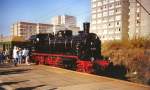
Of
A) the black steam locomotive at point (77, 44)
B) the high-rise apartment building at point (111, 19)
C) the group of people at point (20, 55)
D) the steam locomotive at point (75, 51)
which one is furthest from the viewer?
the high-rise apartment building at point (111, 19)

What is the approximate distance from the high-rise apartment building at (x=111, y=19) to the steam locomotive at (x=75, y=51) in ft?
206

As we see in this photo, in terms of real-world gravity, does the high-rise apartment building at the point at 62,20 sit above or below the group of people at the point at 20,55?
above

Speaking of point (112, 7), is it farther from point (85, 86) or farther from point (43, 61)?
point (85, 86)

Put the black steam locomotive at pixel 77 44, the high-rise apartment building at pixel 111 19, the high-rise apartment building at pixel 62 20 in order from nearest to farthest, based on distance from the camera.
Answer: the black steam locomotive at pixel 77 44 → the high-rise apartment building at pixel 111 19 → the high-rise apartment building at pixel 62 20

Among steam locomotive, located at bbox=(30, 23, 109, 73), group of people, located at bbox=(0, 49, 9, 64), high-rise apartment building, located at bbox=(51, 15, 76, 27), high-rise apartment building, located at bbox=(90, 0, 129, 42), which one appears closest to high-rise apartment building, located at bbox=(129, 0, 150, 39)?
high-rise apartment building, located at bbox=(90, 0, 129, 42)

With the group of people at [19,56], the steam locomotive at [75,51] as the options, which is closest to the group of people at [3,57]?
the group of people at [19,56]

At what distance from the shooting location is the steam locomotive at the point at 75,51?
2125cm

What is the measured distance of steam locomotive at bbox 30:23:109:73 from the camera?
69.7 ft

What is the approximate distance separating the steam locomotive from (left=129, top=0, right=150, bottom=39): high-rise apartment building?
52631 millimetres

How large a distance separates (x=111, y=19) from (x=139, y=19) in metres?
12.0

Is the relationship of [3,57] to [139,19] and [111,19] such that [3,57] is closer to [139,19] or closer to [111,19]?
[139,19]

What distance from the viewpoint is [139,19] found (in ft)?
279

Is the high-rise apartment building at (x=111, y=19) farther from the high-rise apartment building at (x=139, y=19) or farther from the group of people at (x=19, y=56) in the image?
the group of people at (x=19, y=56)

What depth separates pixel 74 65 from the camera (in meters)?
22.9
